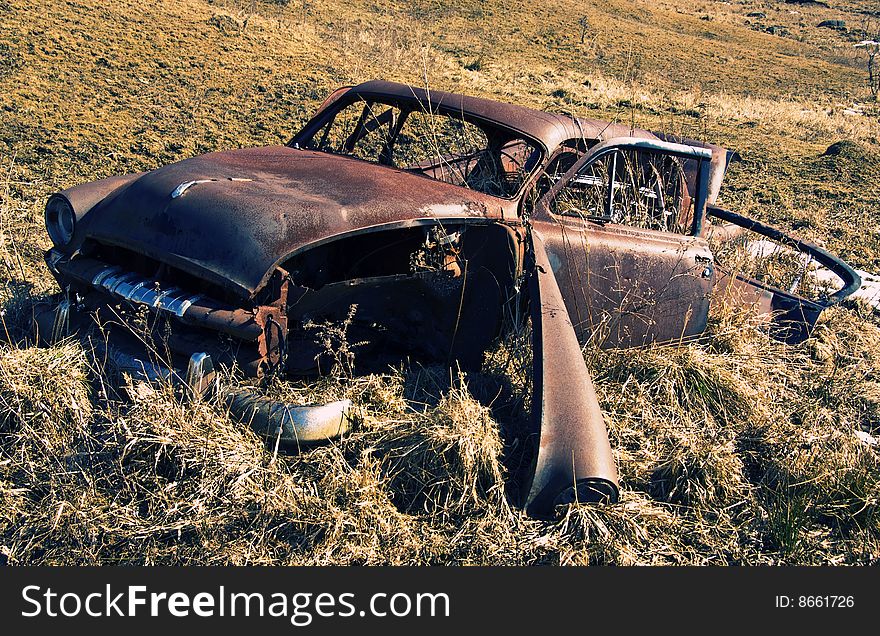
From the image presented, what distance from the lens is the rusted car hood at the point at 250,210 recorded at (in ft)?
10.5

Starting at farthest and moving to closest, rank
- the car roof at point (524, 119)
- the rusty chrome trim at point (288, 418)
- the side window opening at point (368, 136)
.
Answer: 1. the side window opening at point (368, 136)
2. the car roof at point (524, 119)
3. the rusty chrome trim at point (288, 418)

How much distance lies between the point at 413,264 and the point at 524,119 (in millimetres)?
1239

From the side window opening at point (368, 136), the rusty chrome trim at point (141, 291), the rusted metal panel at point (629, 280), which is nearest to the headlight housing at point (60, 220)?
the rusty chrome trim at point (141, 291)

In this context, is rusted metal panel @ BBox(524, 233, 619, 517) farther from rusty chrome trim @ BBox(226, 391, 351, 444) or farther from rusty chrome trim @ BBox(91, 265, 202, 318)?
rusty chrome trim @ BBox(91, 265, 202, 318)

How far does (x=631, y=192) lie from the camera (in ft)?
14.8

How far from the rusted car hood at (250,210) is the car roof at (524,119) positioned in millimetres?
588

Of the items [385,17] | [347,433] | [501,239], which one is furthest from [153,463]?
[385,17]

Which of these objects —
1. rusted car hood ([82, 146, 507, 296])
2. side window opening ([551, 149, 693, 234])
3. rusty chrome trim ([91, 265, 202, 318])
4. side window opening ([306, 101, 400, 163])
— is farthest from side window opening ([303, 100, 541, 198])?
rusty chrome trim ([91, 265, 202, 318])

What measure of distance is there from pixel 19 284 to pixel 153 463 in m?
2.37

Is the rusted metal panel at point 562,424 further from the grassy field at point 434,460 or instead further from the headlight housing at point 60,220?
the headlight housing at point 60,220

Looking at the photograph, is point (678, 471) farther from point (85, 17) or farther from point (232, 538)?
point (85, 17)

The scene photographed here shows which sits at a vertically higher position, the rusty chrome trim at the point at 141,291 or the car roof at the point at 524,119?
the car roof at the point at 524,119

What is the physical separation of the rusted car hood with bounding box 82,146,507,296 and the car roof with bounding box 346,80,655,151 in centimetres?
59

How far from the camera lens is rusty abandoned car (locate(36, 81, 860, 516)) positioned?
3.20 meters
